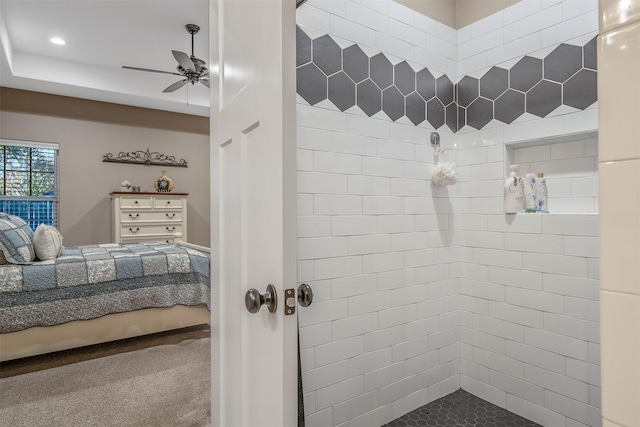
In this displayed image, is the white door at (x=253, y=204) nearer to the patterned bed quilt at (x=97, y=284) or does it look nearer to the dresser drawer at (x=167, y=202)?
the patterned bed quilt at (x=97, y=284)

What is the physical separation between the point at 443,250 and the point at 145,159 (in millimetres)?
4824

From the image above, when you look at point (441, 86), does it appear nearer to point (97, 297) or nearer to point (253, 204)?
point (253, 204)

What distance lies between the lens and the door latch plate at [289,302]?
31.6 inches

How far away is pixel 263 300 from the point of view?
0.84m

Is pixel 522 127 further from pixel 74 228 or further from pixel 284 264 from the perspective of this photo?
pixel 74 228

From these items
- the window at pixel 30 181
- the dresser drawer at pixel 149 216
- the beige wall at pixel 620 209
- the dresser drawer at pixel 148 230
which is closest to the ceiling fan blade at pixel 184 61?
the dresser drawer at pixel 149 216

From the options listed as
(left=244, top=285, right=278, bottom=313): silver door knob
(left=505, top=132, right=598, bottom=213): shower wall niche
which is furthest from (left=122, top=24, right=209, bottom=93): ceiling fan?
(left=244, top=285, right=278, bottom=313): silver door knob

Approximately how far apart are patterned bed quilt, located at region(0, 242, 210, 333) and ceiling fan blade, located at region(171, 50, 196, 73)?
5.70 feet

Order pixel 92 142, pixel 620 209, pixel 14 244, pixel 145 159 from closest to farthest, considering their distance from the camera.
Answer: pixel 620 209 < pixel 14 244 < pixel 92 142 < pixel 145 159

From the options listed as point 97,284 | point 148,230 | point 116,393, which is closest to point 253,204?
point 116,393

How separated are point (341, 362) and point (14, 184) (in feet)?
17.4

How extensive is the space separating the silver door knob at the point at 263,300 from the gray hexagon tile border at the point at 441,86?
3.40 feet

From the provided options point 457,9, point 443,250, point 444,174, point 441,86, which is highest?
point 457,9

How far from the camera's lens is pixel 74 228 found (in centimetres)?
504
